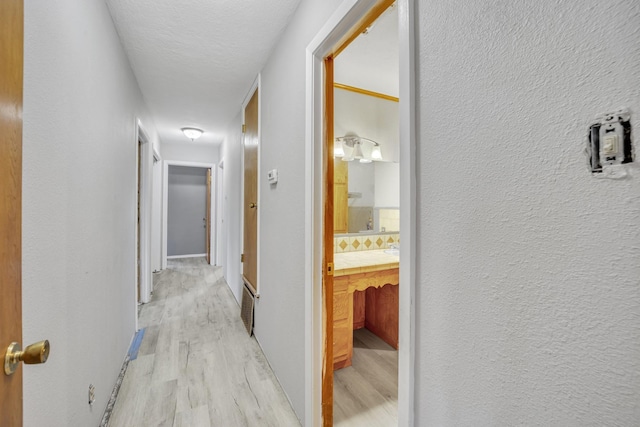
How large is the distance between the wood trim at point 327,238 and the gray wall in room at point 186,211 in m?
6.03

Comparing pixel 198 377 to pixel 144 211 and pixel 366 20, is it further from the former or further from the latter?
pixel 366 20

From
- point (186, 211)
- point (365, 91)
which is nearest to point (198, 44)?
point (365, 91)

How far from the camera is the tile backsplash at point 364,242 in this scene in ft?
8.32

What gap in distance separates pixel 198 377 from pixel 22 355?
1606 millimetres

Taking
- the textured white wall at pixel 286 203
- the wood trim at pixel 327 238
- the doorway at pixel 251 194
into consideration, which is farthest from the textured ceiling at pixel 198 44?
the wood trim at pixel 327 238

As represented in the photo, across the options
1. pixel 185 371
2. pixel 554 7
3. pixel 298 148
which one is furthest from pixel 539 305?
pixel 185 371

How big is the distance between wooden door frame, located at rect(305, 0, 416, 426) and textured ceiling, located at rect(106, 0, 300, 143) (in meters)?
0.64

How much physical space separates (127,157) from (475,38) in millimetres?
2459

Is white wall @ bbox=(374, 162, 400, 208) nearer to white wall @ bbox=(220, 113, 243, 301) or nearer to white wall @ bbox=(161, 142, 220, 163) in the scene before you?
white wall @ bbox=(220, 113, 243, 301)

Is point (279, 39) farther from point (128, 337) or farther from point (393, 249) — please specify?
point (128, 337)

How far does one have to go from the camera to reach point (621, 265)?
0.43m

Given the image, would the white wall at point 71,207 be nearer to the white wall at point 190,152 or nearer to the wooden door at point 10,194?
the wooden door at point 10,194

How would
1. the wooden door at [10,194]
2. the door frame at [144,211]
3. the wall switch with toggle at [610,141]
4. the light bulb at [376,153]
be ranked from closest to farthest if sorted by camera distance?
the wall switch with toggle at [610,141]
the wooden door at [10,194]
the light bulb at [376,153]
the door frame at [144,211]

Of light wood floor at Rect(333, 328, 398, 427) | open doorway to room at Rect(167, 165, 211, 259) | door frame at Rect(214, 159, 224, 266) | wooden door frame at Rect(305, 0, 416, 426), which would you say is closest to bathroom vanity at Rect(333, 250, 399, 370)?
light wood floor at Rect(333, 328, 398, 427)
